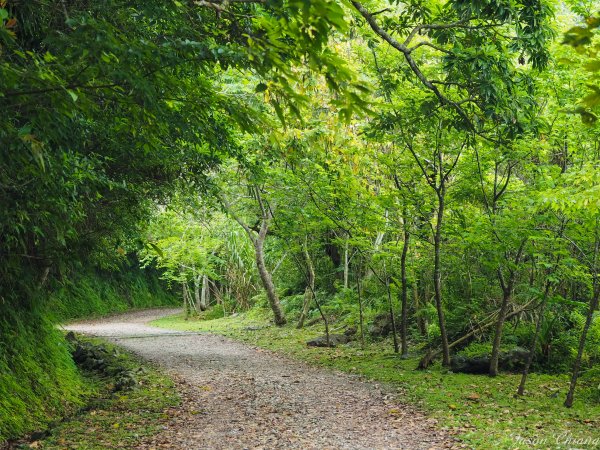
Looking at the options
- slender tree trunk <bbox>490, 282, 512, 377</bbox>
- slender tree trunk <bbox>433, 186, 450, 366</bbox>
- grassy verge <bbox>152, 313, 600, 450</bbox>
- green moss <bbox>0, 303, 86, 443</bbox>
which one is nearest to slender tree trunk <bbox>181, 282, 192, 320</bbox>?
grassy verge <bbox>152, 313, 600, 450</bbox>

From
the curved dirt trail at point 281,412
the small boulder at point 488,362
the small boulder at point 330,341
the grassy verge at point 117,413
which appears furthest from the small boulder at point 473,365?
the grassy verge at point 117,413

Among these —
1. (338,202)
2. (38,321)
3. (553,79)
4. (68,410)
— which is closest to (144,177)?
(38,321)

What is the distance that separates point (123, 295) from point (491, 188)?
2485 centimetres

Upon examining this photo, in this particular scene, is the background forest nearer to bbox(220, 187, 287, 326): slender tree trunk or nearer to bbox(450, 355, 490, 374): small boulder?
bbox(450, 355, 490, 374): small boulder

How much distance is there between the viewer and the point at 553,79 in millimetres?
7379

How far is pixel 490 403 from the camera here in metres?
7.17

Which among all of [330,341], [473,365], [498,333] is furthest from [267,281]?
[498,333]

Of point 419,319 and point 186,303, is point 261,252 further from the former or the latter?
point 186,303

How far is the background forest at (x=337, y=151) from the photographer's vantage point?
112 inches

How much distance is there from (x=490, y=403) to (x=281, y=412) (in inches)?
114

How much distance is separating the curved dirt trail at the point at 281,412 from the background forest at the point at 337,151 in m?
1.85

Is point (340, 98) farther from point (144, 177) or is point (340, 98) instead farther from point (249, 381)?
point (249, 381)

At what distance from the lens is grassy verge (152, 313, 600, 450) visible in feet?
18.3

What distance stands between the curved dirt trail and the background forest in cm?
185
